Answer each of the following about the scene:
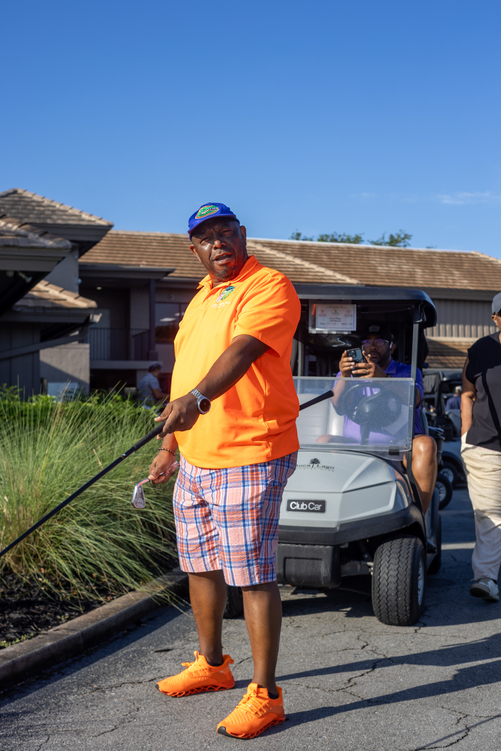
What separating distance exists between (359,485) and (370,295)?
1.27 meters

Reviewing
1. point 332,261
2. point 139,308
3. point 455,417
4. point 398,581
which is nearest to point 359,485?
point 398,581

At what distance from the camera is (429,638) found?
414 centimetres

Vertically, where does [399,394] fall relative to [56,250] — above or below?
below

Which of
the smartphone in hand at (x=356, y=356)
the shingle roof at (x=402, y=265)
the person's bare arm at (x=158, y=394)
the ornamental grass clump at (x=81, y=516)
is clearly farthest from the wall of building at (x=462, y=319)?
the smartphone in hand at (x=356, y=356)

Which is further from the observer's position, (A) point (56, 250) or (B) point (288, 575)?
(A) point (56, 250)

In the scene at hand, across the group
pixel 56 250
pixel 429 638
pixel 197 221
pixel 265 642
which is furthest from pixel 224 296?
pixel 56 250

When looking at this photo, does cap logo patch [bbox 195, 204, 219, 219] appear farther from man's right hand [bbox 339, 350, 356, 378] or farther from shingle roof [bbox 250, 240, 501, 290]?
shingle roof [bbox 250, 240, 501, 290]

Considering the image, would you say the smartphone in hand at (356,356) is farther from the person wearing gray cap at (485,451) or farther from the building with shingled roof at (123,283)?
the building with shingled roof at (123,283)

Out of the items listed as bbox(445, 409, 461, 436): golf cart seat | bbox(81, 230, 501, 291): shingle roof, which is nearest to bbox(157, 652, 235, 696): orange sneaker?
bbox(445, 409, 461, 436): golf cart seat

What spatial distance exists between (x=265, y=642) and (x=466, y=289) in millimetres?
27898

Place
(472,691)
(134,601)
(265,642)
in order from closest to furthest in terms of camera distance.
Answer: (265,642)
(472,691)
(134,601)

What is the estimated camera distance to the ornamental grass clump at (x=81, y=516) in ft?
15.5

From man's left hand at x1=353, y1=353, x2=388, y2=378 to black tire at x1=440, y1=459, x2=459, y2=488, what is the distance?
6.40 m

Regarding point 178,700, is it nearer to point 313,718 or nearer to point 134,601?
point 313,718
